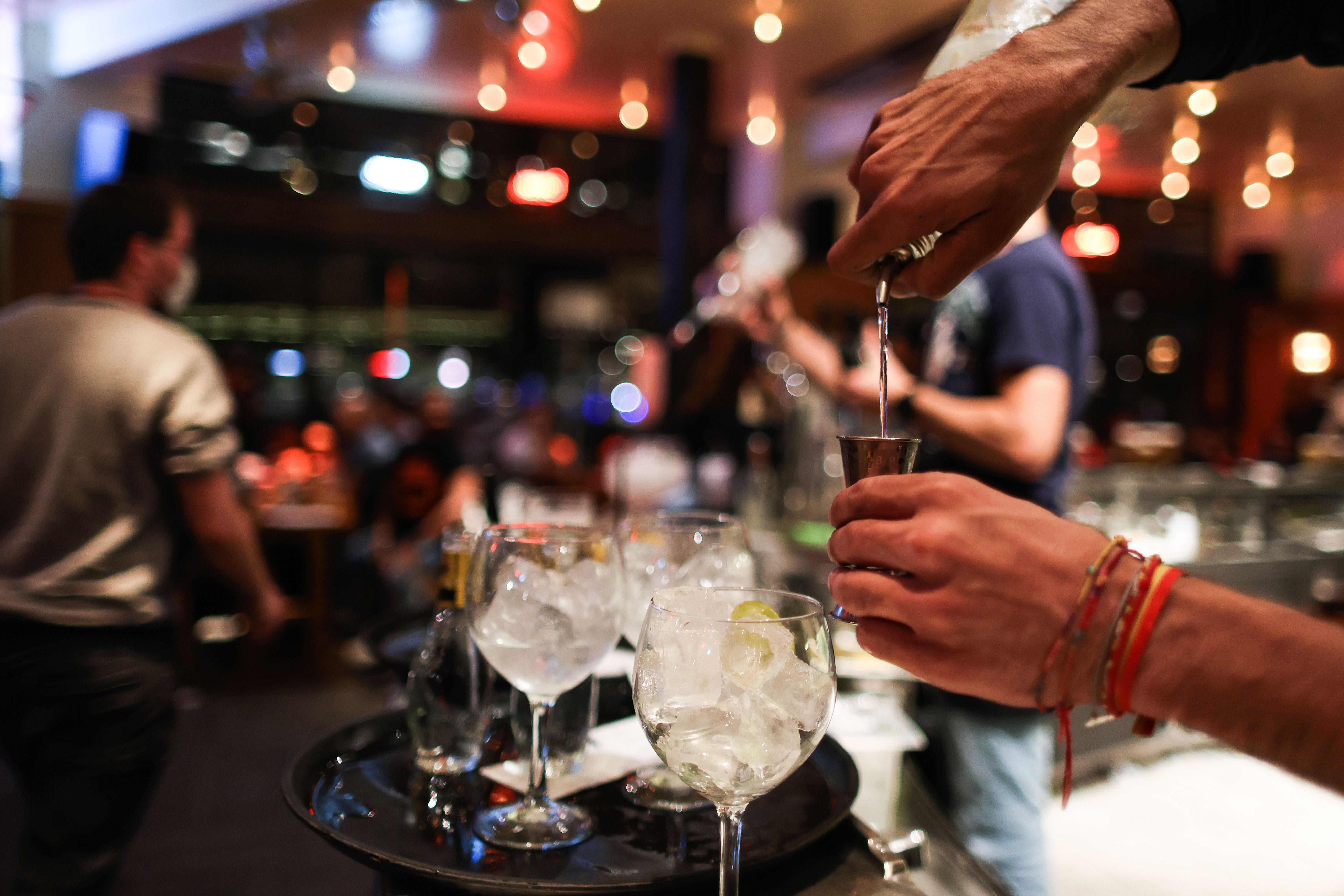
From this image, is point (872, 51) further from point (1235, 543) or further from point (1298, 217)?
point (1298, 217)

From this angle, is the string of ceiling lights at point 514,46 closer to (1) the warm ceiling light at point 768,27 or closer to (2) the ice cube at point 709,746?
(1) the warm ceiling light at point 768,27

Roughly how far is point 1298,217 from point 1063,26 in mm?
12794

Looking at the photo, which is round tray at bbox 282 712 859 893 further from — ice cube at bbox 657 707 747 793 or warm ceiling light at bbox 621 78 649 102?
warm ceiling light at bbox 621 78 649 102

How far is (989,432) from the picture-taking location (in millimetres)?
1705

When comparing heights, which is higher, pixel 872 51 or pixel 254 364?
pixel 872 51

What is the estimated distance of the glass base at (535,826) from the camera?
2.69 ft

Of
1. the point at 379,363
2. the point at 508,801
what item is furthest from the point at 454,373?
the point at 508,801

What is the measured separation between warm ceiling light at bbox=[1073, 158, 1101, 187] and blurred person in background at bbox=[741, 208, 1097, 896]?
5.54 m

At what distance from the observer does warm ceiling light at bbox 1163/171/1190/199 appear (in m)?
8.61

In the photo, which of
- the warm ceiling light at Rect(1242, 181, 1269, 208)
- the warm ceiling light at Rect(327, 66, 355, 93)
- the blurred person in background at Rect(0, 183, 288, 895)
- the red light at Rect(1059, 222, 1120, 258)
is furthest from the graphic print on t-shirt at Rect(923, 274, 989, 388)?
the warm ceiling light at Rect(1242, 181, 1269, 208)

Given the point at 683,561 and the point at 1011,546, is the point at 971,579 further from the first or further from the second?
the point at 683,561

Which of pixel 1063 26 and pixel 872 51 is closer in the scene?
pixel 1063 26

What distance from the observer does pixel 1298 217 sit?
429 inches

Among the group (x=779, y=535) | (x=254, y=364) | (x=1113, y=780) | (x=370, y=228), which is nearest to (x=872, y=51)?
(x=779, y=535)
